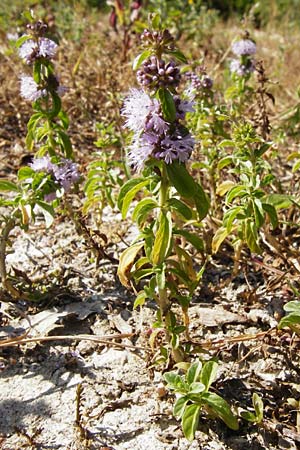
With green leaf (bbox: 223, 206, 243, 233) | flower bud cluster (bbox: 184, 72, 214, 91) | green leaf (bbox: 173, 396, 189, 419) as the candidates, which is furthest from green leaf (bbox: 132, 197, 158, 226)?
flower bud cluster (bbox: 184, 72, 214, 91)

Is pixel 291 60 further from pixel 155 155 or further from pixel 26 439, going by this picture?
pixel 26 439

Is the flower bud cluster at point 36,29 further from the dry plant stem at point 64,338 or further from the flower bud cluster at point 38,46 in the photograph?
the dry plant stem at point 64,338

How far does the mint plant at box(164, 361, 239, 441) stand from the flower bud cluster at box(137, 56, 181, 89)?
119 centimetres

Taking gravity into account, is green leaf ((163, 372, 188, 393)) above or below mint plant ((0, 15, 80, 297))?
below

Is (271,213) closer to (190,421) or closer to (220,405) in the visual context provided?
(220,405)

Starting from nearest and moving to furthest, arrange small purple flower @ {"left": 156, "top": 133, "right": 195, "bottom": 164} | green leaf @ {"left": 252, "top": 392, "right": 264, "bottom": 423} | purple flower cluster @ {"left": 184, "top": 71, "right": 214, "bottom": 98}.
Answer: small purple flower @ {"left": 156, "top": 133, "right": 195, "bottom": 164}, green leaf @ {"left": 252, "top": 392, "right": 264, "bottom": 423}, purple flower cluster @ {"left": 184, "top": 71, "right": 214, "bottom": 98}

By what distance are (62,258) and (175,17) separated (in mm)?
4759

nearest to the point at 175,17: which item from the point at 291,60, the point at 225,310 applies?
the point at 291,60

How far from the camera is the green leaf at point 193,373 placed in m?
2.05

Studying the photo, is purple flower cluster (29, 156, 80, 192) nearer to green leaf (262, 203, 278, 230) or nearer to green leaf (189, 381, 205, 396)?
green leaf (262, 203, 278, 230)

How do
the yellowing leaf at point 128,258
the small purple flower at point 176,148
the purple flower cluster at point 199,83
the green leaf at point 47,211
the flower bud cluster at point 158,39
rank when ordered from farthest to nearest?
the purple flower cluster at point 199,83 → the green leaf at point 47,211 → the yellowing leaf at point 128,258 → the small purple flower at point 176,148 → the flower bud cluster at point 158,39

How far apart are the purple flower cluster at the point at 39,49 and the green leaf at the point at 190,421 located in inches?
86.2

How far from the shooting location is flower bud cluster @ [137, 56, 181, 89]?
1.84m

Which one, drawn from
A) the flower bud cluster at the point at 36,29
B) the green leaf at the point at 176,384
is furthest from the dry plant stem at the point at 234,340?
the flower bud cluster at the point at 36,29
